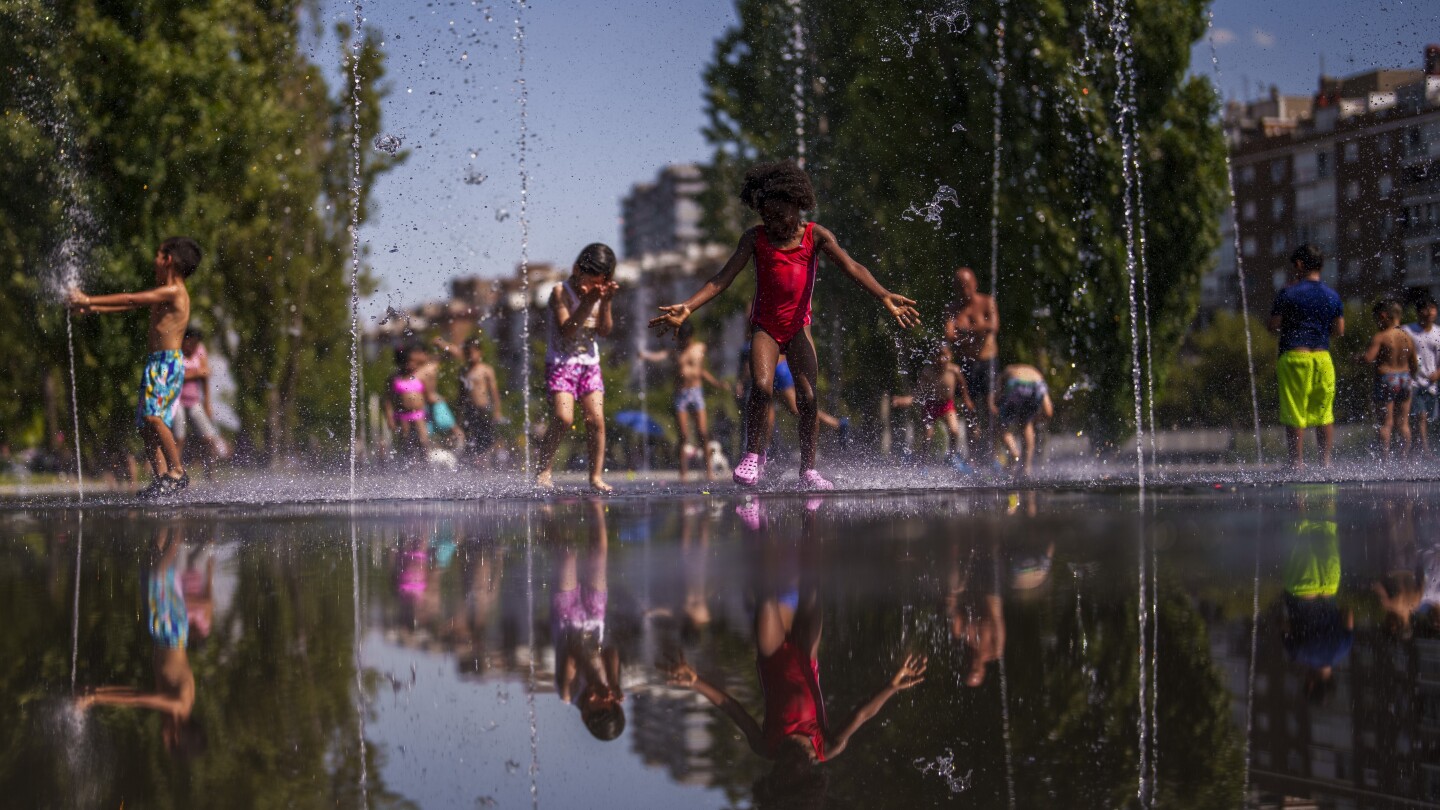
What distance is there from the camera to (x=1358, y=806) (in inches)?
101

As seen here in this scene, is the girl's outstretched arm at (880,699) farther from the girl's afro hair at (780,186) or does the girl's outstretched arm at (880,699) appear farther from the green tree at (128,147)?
the green tree at (128,147)

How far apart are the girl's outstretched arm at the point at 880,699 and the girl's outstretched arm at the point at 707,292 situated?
460cm

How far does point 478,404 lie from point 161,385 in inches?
253

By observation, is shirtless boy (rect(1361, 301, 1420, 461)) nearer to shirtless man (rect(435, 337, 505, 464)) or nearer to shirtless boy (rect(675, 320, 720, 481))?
shirtless boy (rect(675, 320, 720, 481))

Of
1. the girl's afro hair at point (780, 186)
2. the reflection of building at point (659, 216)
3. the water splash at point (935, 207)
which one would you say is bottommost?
the girl's afro hair at point (780, 186)

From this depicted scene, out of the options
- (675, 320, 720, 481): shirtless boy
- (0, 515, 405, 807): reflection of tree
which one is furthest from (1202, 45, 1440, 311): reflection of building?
(0, 515, 405, 807): reflection of tree

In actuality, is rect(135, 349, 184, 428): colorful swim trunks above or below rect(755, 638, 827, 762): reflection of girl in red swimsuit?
above

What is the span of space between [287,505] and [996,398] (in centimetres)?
756

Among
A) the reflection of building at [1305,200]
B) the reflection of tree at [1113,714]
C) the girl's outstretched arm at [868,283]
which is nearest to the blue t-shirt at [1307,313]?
the girl's outstretched arm at [868,283]

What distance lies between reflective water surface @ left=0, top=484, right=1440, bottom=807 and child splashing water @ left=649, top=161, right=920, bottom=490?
9.71 ft

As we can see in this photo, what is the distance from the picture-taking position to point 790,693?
3.34 meters

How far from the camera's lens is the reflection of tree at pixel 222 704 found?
110 inches

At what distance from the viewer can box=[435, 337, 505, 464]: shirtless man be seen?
59.2ft

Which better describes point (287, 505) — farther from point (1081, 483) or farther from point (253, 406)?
point (253, 406)
